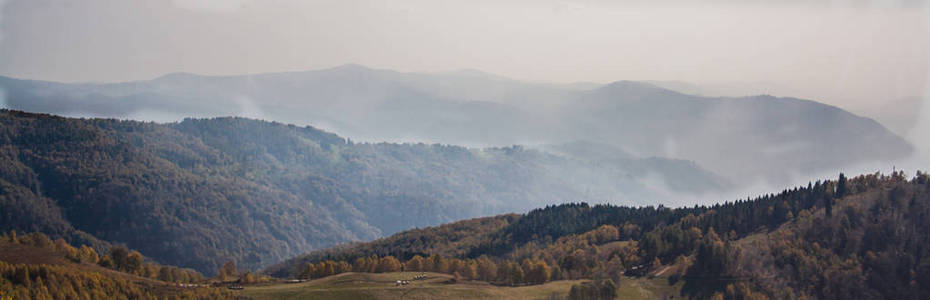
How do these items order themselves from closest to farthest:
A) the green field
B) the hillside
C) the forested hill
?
the hillside < the green field < the forested hill

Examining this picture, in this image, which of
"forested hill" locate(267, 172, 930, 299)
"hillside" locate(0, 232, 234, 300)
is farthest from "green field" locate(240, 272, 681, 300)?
"hillside" locate(0, 232, 234, 300)

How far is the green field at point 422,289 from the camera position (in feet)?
510

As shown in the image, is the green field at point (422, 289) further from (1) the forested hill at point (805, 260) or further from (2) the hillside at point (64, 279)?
(2) the hillside at point (64, 279)

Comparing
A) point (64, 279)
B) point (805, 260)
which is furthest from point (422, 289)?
point (805, 260)

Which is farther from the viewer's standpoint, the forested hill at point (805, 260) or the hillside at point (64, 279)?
the forested hill at point (805, 260)

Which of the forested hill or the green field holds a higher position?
the forested hill

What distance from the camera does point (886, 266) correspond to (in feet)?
554

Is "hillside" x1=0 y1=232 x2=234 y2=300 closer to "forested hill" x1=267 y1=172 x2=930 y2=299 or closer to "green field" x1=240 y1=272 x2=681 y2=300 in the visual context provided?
"green field" x1=240 y1=272 x2=681 y2=300

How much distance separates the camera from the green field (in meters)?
155

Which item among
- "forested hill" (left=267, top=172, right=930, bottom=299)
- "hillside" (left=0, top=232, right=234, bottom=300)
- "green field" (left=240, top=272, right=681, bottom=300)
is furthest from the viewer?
"forested hill" (left=267, top=172, right=930, bottom=299)

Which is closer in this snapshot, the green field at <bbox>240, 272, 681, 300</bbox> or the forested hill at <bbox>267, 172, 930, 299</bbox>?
the green field at <bbox>240, 272, 681, 300</bbox>

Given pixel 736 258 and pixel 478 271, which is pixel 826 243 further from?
pixel 478 271

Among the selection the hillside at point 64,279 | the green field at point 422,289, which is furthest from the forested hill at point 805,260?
the hillside at point 64,279

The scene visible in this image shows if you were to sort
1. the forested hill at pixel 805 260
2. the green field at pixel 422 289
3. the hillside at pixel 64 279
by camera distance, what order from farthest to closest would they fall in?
the forested hill at pixel 805 260 < the green field at pixel 422 289 < the hillside at pixel 64 279
